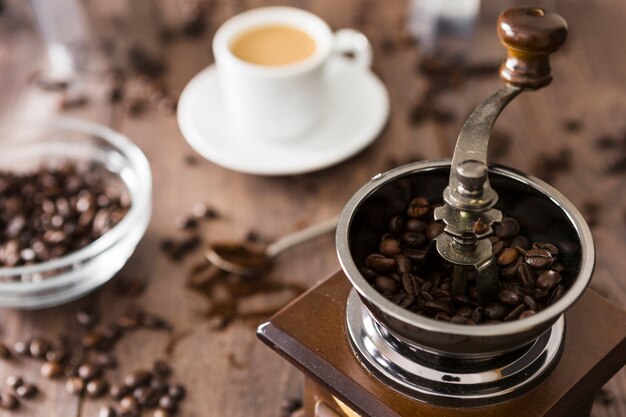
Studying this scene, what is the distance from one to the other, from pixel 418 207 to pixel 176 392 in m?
0.42

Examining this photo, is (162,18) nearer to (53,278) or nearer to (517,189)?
(53,278)

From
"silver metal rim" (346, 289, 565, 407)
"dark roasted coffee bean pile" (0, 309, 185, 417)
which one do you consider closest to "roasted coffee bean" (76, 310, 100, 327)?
"dark roasted coffee bean pile" (0, 309, 185, 417)

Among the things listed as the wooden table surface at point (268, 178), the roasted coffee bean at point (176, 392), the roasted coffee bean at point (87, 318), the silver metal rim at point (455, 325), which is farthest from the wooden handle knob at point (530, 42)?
the roasted coffee bean at point (87, 318)

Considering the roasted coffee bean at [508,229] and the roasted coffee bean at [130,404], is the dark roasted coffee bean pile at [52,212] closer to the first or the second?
the roasted coffee bean at [130,404]

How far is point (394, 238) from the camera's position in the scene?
837mm

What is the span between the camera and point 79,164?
1342mm

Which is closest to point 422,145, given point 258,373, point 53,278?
point 258,373

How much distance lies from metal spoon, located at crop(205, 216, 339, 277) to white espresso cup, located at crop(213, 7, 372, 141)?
21 centimetres

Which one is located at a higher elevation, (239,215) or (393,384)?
(393,384)

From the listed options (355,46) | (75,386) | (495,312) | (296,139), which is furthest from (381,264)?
(355,46)

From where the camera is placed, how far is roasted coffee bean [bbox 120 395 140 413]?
101cm

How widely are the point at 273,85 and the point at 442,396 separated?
0.66 m

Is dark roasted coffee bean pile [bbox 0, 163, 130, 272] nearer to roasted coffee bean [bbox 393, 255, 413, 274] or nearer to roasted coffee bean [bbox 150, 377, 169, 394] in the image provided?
roasted coffee bean [bbox 150, 377, 169, 394]

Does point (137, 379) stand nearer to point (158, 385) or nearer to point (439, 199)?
point (158, 385)
